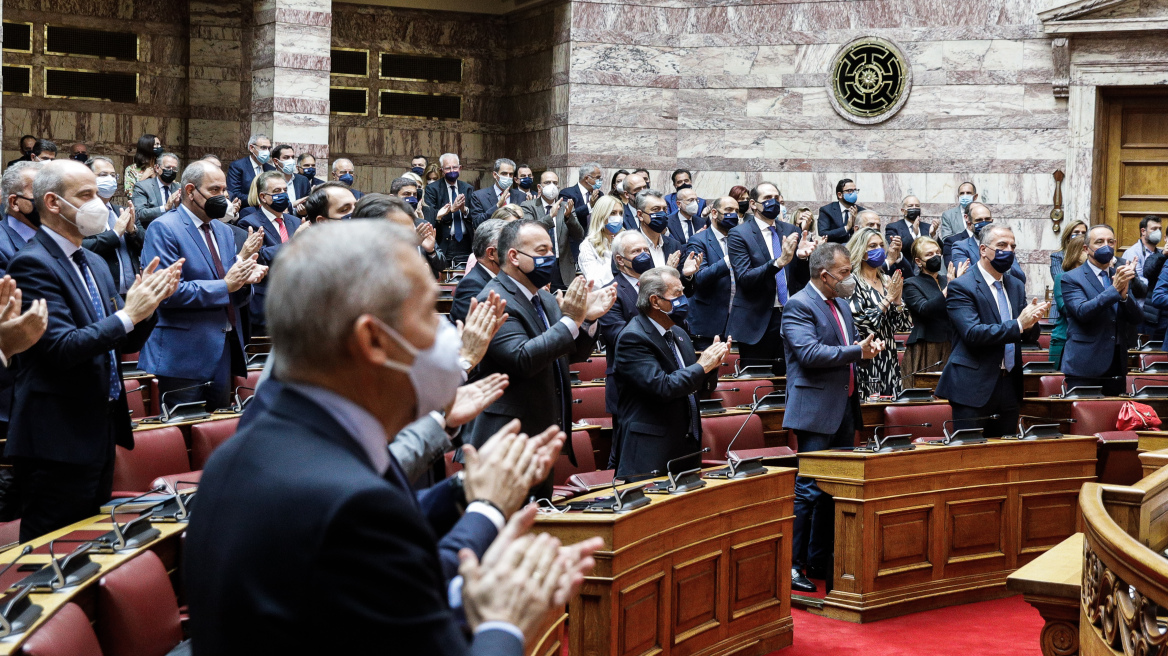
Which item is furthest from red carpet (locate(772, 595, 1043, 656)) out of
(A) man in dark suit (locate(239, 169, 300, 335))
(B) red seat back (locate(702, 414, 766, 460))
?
(A) man in dark suit (locate(239, 169, 300, 335))

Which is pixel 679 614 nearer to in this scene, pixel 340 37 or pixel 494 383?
pixel 494 383

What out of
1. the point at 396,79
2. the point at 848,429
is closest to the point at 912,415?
the point at 848,429

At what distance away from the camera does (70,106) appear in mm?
13797

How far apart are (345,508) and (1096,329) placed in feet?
24.6

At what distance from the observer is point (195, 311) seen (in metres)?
5.42

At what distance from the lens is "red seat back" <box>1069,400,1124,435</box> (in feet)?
23.4

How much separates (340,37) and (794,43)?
5601mm

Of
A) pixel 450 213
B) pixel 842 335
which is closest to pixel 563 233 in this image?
pixel 450 213

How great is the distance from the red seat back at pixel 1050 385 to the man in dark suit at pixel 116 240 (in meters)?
5.79

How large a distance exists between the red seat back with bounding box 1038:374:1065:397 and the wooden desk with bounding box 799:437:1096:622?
174 centimetres

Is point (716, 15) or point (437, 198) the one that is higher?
point (716, 15)

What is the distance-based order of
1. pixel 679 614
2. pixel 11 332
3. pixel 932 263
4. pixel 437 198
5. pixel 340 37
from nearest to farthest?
1. pixel 11 332
2. pixel 679 614
3. pixel 932 263
4. pixel 437 198
5. pixel 340 37

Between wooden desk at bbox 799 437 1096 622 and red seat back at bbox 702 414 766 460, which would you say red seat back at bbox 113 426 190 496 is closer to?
red seat back at bbox 702 414 766 460

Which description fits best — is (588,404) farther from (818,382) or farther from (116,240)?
(116,240)
